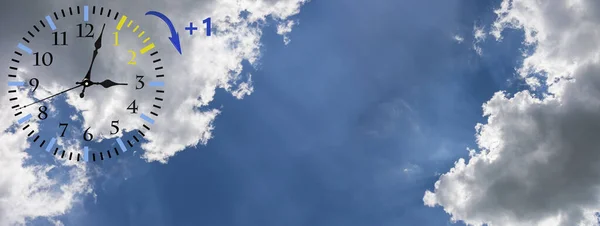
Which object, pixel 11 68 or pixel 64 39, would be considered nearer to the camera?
pixel 11 68

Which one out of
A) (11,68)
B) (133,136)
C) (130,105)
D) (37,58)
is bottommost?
(133,136)

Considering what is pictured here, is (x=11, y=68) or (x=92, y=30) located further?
(x=92, y=30)

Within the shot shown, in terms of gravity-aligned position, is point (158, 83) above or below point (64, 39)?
below

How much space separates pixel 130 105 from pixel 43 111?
6.85 m

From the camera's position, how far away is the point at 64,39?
112 ft

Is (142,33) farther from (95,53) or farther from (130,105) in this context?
(130,105)

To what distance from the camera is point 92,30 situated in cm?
3484

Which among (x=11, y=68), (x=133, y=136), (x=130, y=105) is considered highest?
(x=11, y=68)

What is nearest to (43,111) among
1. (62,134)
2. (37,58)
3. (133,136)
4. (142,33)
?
(62,134)

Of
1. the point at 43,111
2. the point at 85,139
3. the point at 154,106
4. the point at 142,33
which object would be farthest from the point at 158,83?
the point at 43,111

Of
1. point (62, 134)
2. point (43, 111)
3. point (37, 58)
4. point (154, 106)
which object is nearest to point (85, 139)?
point (62, 134)

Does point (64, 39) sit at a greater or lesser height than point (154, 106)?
greater

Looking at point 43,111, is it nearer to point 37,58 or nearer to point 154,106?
point 37,58

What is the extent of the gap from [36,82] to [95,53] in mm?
6060
